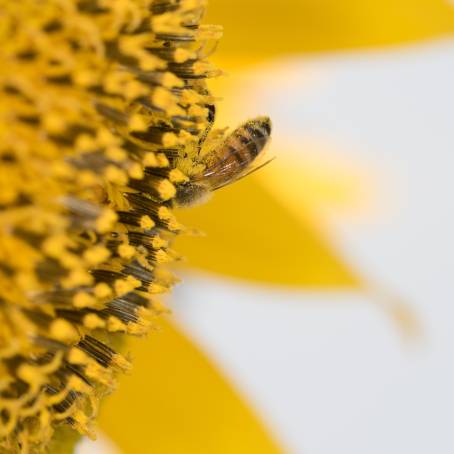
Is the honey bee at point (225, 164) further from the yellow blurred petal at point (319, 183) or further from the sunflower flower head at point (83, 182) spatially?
the yellow blurred petal at point (319, 183)

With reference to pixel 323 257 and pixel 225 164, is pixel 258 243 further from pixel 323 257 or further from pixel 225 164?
pixel 225 164

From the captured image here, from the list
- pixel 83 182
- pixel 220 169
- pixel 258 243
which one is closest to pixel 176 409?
pixel 258 243

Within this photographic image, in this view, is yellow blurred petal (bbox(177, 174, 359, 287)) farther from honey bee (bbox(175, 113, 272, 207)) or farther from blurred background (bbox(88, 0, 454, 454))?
honey bee (bbox(175, 113, 272, 207))

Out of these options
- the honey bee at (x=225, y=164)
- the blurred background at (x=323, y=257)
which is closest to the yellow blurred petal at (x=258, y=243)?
the blurred background at (x=323, y=257)

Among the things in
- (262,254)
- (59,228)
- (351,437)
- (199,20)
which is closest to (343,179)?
(262,254)

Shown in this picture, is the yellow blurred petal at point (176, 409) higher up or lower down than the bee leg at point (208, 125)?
lower down

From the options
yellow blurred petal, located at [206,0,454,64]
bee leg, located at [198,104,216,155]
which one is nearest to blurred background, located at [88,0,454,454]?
yellow blurred petal, located at [206,0,454,64]
